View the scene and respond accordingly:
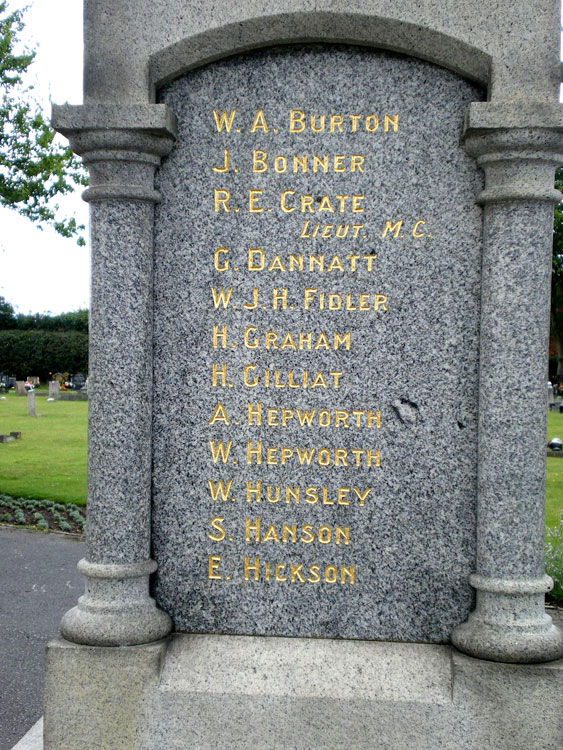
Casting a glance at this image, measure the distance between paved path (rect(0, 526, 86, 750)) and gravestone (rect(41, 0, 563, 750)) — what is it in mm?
1569

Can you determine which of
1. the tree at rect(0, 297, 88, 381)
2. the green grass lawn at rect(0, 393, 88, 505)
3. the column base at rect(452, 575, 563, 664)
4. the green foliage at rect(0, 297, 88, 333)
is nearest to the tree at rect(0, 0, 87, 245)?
the green grass lawn at rect(0, 393, 88, 505)

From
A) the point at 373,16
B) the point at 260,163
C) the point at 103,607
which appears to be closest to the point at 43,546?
the point at 103,607

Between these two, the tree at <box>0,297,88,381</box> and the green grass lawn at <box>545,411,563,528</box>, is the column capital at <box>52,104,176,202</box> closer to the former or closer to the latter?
the green grass lawn at <box>545,411,563,528</box>

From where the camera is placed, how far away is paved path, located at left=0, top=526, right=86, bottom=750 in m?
4.61

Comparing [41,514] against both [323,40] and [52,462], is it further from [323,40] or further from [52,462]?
[323,40]

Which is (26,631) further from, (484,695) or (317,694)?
(484,695)

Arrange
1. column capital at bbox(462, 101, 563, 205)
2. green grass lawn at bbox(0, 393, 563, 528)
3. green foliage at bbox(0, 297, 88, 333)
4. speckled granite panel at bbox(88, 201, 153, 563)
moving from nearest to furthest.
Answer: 1. column capital at bbox(462, 101, 563, 205)
2. speckled granite panel at bbox(88, 201, 153, 563)
3. green grass lawn at bbox(0, 393, 563, 528)
4. green foliage at bbox(0, 297, 88, 333)

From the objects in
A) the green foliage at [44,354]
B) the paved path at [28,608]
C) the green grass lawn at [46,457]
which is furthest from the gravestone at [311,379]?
the green foliage at [44,354]

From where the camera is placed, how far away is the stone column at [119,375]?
131 inches

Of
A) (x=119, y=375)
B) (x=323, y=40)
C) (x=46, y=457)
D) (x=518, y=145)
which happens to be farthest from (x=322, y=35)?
(x=46, y=457)

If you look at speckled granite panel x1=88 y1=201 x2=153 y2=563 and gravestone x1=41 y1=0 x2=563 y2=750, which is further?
speckled granite panel x1=88 y1=201 x2=153 y2=563

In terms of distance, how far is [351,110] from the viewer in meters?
3.44

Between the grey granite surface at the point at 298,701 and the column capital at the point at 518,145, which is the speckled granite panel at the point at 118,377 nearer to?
the grey granite surface at the point at 298,701

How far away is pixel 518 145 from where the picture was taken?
125 inches
